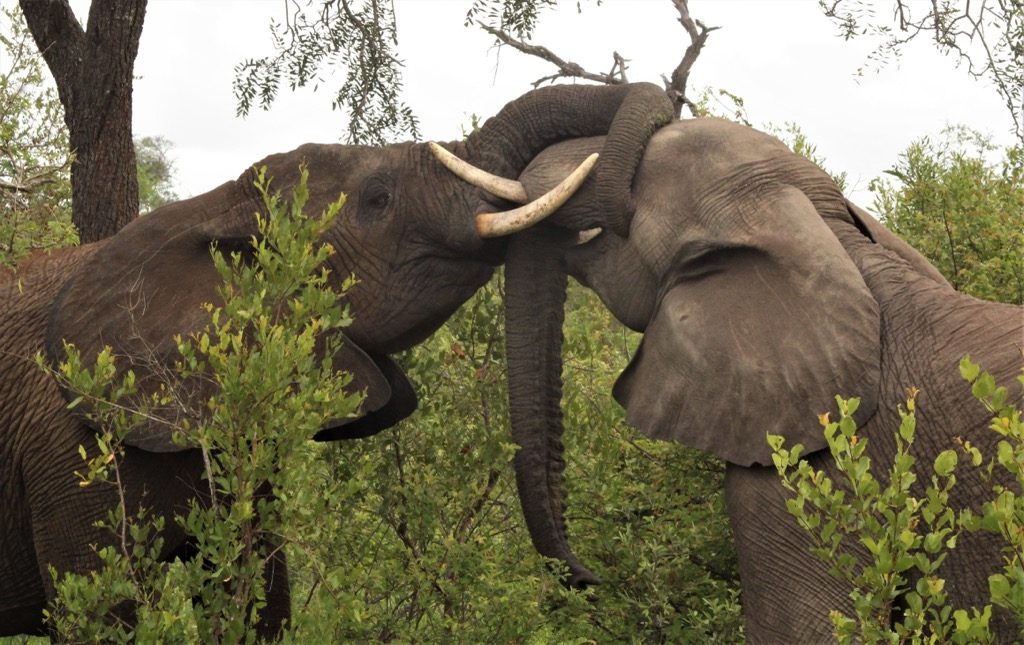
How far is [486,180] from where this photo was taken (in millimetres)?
5047

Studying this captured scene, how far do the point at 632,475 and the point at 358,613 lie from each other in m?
1.98

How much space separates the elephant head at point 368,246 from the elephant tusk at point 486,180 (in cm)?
4

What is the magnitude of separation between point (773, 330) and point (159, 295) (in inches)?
85.0

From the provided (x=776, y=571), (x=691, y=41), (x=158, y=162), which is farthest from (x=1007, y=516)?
(x=158, y=162)

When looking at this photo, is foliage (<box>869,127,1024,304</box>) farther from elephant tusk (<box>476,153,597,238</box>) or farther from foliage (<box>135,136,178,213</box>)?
foliage (<box>135,136,178,213</box>)

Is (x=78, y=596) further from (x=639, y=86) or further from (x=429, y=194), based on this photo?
(x=639, y=86)

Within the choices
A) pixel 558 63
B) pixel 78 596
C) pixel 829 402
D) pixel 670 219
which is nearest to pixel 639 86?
pixel 670 219

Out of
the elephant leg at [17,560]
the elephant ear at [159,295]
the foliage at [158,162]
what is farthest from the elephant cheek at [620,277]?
the foliage at [158,162]

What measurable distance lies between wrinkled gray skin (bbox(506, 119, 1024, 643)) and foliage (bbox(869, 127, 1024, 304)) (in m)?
1.66

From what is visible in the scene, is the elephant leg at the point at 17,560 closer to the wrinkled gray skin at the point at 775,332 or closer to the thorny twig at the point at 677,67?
the wrinkled gray skin at the point at 775,332

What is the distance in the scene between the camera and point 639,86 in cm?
500

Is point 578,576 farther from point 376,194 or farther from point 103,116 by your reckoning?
point 103,116

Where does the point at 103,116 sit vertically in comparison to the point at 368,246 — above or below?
above

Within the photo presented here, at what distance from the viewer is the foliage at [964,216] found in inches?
256
